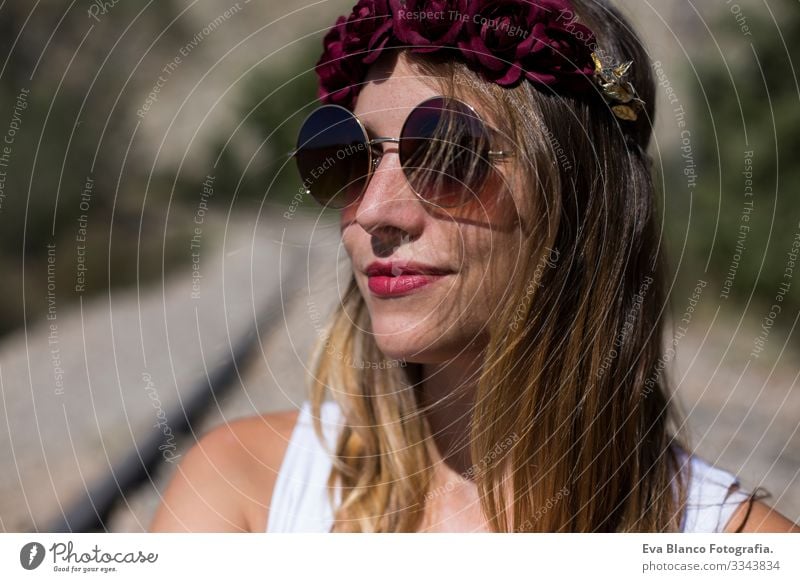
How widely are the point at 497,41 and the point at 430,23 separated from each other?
0.07 metres

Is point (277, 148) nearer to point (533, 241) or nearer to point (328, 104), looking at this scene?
point (328, 104)

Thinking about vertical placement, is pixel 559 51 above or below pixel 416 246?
above

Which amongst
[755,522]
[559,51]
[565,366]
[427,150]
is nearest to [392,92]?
[427,150]

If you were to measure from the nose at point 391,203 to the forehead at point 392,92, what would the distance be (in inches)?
1.2

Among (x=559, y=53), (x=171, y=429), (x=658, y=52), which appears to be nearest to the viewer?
(x=559, y=53)

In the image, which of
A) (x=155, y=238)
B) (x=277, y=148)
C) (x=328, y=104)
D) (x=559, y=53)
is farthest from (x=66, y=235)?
(x=559, y=53)

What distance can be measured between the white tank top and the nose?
0.31 meters

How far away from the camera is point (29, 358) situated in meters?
1.18

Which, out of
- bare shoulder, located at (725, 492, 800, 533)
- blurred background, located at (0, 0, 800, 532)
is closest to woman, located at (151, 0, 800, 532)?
bare shoulder, located at (725, 492, 800, 533)

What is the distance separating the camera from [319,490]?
923mm

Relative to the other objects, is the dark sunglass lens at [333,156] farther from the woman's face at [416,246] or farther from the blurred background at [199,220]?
the blurred background at [199,220]

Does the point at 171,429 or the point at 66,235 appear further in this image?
the point at 171,429

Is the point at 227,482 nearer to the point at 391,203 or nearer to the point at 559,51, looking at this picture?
the point at 391,203
